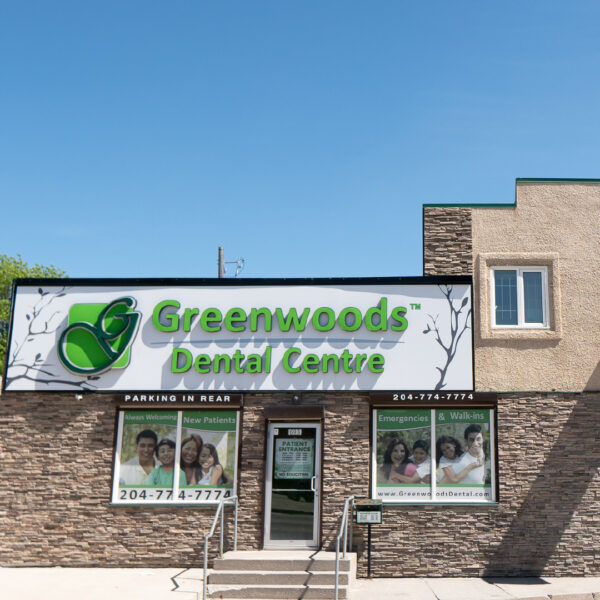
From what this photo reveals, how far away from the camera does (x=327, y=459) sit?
43.8 ft

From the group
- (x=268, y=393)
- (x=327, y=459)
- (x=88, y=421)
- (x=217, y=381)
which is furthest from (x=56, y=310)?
(x=327, y=459)

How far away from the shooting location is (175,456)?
13.8 meters

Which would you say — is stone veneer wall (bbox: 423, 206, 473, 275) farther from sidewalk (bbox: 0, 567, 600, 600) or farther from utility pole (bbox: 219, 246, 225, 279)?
utility pole (bbox: 219, 246, 225, 279)

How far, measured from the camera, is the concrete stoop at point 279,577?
452 inches

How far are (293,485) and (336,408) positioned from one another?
1.62 meters

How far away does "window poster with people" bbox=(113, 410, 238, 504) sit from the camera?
1359 cm

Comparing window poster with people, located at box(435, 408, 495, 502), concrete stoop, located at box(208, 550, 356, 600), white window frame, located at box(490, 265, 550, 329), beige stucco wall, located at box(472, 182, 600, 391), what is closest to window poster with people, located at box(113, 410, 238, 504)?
concrete stoop, located at box(208, 550, 356, 600)

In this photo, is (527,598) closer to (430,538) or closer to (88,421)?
(430,538)

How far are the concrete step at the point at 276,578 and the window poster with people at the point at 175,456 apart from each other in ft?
6.25

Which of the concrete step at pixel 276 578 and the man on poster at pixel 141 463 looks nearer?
the concrete step at pixel 276 578

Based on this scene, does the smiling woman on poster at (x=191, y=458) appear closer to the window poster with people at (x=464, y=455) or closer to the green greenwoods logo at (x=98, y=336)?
the green greenwoods logo at (x=98, y=336)

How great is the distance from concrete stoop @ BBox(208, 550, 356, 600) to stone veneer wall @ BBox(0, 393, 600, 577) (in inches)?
40.1

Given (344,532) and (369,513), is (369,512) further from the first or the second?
(344,532)

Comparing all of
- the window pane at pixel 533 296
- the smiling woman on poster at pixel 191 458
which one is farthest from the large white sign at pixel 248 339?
the window pane at pixel 533 296
